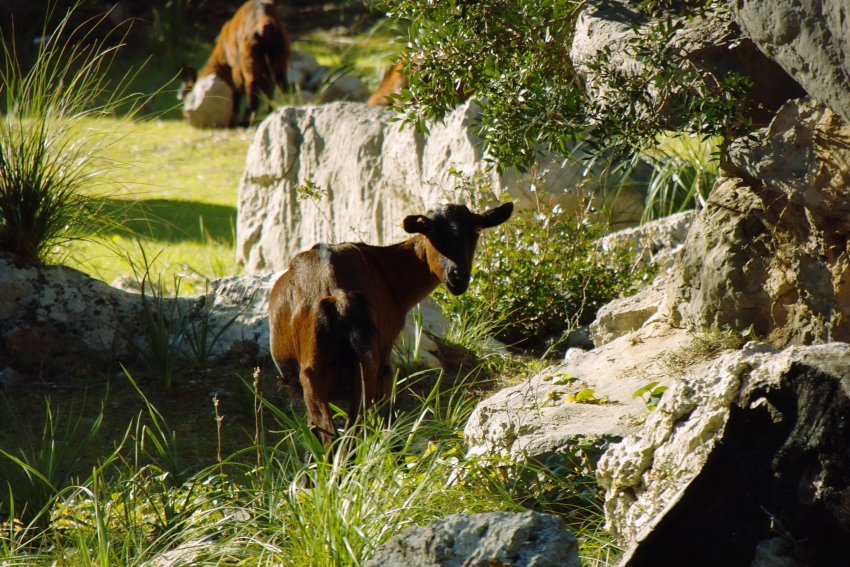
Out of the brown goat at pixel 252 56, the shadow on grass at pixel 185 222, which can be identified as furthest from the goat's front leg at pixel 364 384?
the brown goat at pixel 252 56

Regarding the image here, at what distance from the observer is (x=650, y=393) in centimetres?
484

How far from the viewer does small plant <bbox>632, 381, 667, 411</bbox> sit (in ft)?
15.2

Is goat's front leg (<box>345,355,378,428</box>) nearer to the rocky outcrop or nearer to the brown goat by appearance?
the rocky outcrop

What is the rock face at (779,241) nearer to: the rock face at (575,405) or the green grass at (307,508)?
the rock face at (575,405)

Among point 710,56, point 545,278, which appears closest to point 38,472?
point 710,56

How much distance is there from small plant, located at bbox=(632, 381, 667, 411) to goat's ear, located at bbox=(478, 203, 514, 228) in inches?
62.5

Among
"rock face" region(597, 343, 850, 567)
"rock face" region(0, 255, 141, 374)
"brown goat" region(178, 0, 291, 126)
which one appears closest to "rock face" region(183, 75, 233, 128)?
"brown goat" region(178, 0, 291, 126)

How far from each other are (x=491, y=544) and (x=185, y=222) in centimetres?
1001

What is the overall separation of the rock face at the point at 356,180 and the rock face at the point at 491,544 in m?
4.80

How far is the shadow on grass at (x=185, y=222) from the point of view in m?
11.8

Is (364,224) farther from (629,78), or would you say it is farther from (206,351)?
(629,78)

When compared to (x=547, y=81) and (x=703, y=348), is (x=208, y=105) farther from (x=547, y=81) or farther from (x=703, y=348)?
(x=703, y=348)

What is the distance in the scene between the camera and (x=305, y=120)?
1054 cm

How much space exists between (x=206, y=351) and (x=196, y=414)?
0.69 m
